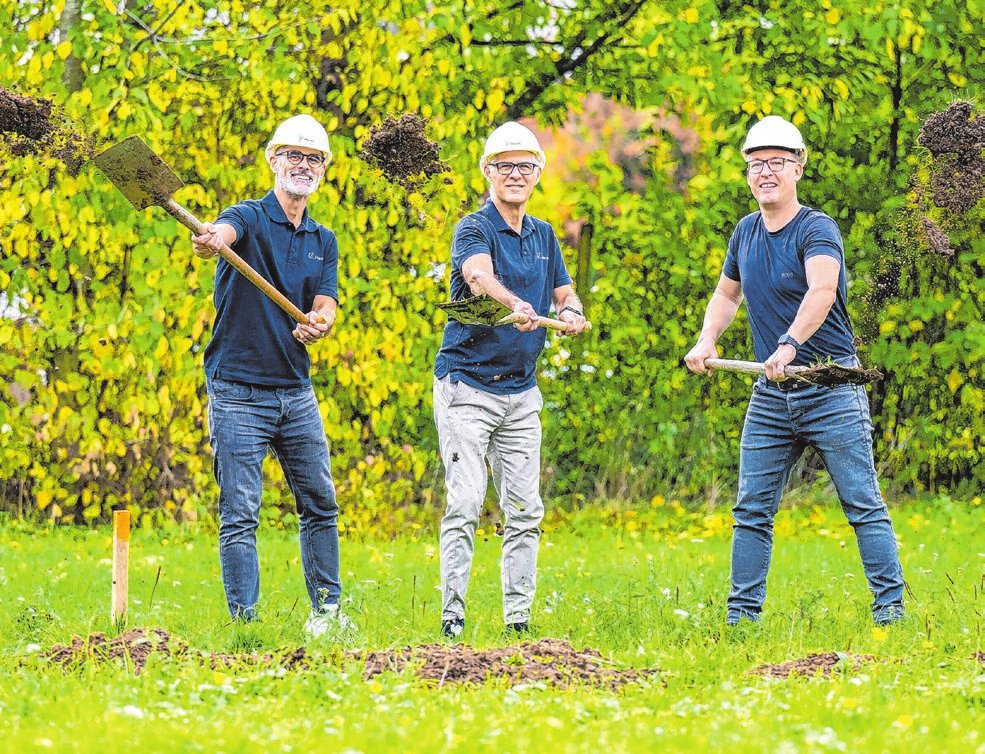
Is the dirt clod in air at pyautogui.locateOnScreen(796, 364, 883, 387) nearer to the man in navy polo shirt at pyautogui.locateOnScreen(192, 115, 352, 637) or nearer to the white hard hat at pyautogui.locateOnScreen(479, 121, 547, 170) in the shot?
the white hard hat at pyautogui.locateOnScreen(479, 121, 547, 170)

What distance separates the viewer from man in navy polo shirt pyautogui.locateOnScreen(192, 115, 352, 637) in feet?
17.0

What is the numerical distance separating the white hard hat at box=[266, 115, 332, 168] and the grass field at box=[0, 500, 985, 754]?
6.27 feet

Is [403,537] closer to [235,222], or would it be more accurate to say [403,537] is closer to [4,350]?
[4,350]

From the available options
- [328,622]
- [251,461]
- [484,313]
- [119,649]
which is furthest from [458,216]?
[119,649]

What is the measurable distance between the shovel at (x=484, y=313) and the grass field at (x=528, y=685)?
4.00 feet

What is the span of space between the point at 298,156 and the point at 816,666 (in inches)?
110

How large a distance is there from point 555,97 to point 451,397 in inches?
172

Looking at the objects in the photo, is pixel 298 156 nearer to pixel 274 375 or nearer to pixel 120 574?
pixel 274 375

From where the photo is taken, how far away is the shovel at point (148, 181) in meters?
5.11

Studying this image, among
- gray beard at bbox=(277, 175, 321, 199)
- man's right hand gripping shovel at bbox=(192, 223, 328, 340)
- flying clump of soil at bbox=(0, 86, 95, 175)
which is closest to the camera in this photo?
man's right hand gripping shovel at bbox=(192, 223, 328, 340)

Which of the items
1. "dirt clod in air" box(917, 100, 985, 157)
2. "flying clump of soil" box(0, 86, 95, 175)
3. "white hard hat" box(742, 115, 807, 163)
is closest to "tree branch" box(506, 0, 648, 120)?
"dirt clod in air" box(917, 100, 985, 157)

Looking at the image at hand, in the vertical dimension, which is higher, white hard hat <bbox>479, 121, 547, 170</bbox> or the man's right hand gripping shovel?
white hard hat <bbox>479, 121, 547, 170</bbox>

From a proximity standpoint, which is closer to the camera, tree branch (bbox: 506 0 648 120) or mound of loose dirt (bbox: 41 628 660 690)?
mound of loose dirt (bbox: 41 628 660 690)

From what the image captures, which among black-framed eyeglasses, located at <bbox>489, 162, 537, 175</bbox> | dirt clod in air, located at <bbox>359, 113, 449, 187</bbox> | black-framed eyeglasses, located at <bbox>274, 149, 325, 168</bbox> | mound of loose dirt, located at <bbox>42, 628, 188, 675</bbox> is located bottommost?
mound of loose dirt, located at <bbox>42, 628, 188, 675</bbox>
